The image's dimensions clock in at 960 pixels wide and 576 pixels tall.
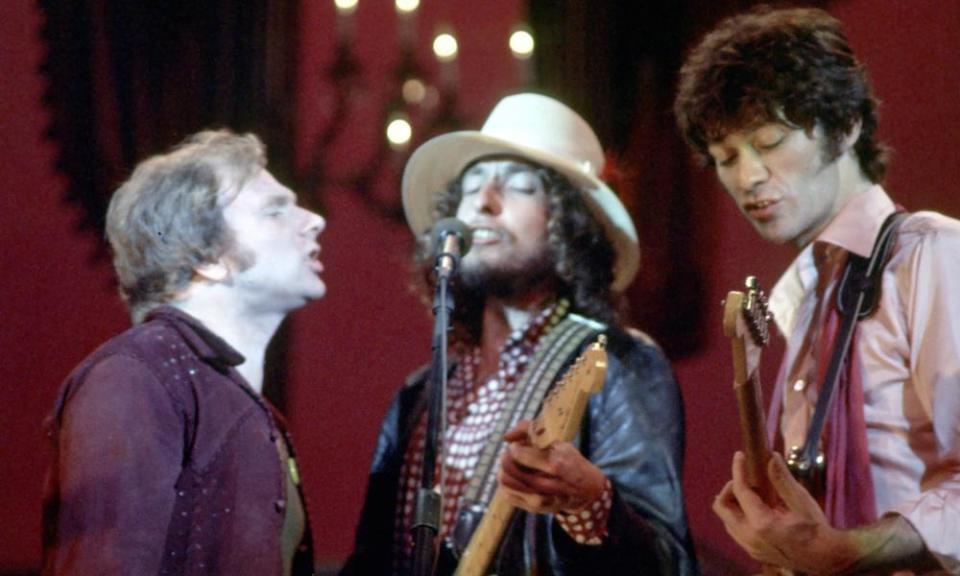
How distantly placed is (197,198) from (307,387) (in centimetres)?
154

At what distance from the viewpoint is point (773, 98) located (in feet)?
9.11

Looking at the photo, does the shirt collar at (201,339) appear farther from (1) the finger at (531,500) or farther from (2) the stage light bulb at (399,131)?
(2) the stage light bulb at (399,131)

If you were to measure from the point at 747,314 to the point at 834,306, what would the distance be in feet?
1.63

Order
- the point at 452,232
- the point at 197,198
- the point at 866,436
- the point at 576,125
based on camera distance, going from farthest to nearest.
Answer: the point at 576,125, the point at 197,198, the point at 452,232, the point at 866,436

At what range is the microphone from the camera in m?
2.85

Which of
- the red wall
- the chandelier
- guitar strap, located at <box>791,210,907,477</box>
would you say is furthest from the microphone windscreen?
the chandelier

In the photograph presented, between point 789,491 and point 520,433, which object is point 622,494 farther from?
point 789,491

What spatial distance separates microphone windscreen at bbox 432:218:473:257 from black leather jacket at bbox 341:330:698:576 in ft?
1.73

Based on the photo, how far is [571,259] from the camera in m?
3.59

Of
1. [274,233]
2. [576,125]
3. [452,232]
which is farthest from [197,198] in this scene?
[576,125]

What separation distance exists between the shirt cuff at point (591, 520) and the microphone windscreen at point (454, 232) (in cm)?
63

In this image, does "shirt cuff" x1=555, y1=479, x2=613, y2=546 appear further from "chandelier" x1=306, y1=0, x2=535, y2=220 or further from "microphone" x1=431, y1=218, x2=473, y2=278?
"chandelier" x1=306, y1=0, x2=535, y2=220

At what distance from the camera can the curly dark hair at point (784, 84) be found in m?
2.76

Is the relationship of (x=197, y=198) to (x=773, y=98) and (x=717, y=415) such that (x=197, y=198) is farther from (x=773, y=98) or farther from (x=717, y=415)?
(x=717, y=415)
